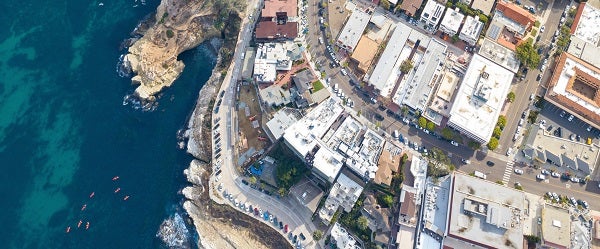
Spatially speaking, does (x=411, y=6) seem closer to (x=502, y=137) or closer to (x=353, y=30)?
(x=353, y=30)

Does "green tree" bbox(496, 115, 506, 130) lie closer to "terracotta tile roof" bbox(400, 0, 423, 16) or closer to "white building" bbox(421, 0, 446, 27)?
"white building" bbox(421, 0, 446, 27)

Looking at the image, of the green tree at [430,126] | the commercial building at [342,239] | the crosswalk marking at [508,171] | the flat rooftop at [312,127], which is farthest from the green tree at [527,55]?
the commercial building at [342,239]

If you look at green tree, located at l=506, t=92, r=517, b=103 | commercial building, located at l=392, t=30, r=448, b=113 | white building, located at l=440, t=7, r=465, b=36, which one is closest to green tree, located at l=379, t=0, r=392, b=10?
commercial building, located at l=392, t=30, r=448, b=113

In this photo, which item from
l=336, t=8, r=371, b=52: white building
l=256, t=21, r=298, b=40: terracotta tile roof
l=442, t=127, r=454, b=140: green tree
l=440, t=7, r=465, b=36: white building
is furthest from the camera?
l=256, t=21, r=298, b=40: terracotta tile roof

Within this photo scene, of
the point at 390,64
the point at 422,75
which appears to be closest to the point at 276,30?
the point at 390,64

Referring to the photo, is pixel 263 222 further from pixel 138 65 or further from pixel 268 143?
pixel 138 65
